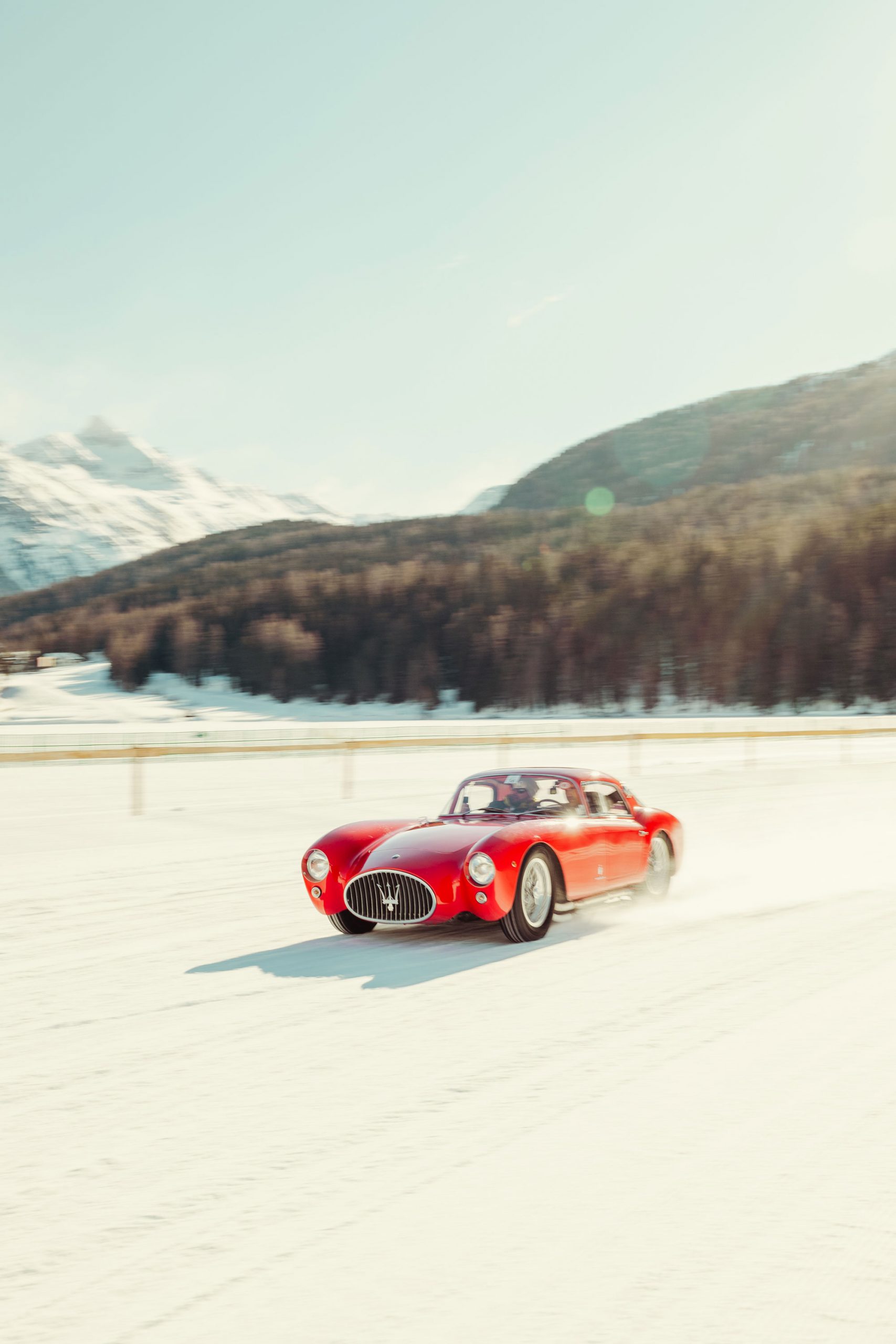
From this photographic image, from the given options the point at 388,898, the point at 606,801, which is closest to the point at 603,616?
the point at 606,801

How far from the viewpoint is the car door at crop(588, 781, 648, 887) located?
938cm

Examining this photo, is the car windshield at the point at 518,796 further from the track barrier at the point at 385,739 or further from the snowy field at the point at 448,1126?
→ the track barrier at the point at 385,739

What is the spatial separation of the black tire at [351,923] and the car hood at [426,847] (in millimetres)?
535

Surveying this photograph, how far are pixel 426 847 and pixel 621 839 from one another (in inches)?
78.6

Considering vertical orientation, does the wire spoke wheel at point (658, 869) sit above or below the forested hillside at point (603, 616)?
below

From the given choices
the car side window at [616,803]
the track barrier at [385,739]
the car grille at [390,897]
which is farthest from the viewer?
the track barrier at [385,739]

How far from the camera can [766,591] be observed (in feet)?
365

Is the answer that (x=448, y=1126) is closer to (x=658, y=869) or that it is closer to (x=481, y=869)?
(x=481, y=869)

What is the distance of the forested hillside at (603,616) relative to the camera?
345ft

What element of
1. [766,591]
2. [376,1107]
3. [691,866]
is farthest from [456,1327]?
[766,591]

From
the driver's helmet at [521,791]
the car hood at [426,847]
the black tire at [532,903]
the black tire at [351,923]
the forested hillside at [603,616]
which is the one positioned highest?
the forested hillside at [603,616]

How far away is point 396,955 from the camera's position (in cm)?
793

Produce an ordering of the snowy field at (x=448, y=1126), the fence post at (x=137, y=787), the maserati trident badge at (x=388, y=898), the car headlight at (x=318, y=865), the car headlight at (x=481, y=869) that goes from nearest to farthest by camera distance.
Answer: the snowy field at (x=448, y=1126), the car headlight at (x=481, y=869), the maserati trident badge at (x=388, y=898), the car headlight at (x=318, y=865), the fence post at (x=137, y=787)

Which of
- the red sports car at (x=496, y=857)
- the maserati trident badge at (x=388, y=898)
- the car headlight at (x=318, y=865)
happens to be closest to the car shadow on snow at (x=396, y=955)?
the red sports car at (x=496, y=857)
